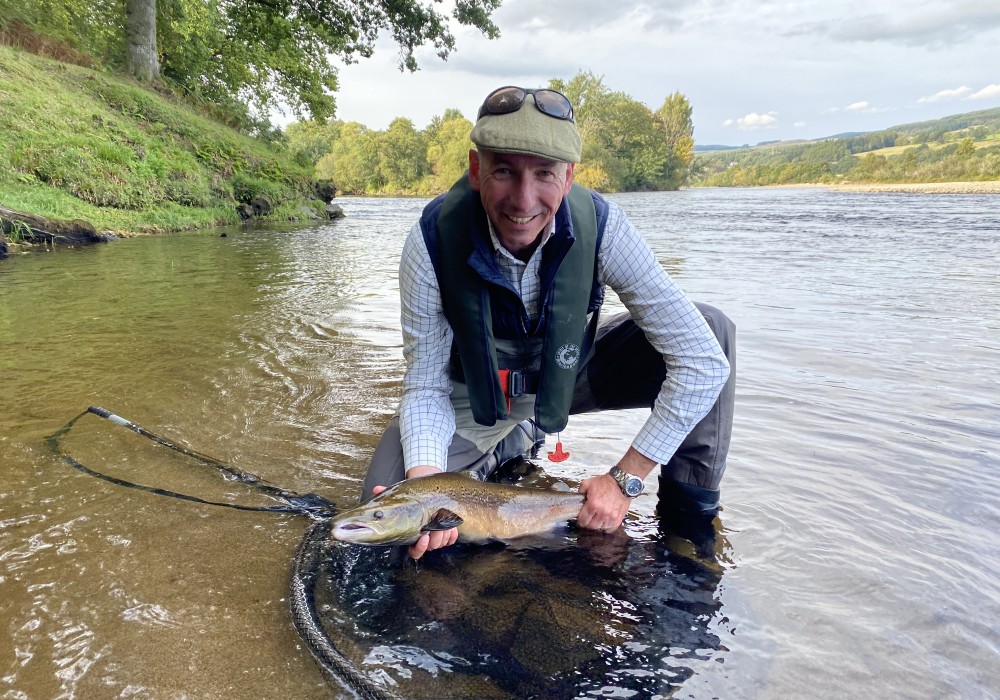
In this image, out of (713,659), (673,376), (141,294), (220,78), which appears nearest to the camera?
(713,659)

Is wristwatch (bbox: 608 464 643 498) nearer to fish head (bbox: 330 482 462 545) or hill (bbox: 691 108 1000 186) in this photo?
fish head (bbox: 330 482 462 545)

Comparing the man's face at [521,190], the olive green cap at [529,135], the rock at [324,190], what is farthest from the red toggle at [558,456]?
the rock at [324,190]

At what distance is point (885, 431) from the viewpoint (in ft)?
12.7

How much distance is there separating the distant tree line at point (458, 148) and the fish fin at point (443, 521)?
9529 centimetres

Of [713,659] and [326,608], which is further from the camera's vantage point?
[326,608]

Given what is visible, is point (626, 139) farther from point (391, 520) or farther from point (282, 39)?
point (391, 520)

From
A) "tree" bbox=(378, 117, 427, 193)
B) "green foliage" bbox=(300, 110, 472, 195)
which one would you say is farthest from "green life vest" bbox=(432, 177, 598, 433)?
"tree" bbox=(378, 117, 427, 193)

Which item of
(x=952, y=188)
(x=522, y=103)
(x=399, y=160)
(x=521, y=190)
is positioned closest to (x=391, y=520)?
(x=521, y=190)

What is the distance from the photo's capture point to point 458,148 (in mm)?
103688

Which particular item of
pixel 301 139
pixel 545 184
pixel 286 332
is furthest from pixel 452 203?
pixel 301 139

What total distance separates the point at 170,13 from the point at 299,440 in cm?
2864

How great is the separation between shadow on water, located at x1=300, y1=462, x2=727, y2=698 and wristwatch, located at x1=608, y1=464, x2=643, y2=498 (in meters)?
0.28

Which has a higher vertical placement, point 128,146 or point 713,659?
point 128,146

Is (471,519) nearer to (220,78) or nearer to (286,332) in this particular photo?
(286,332)
